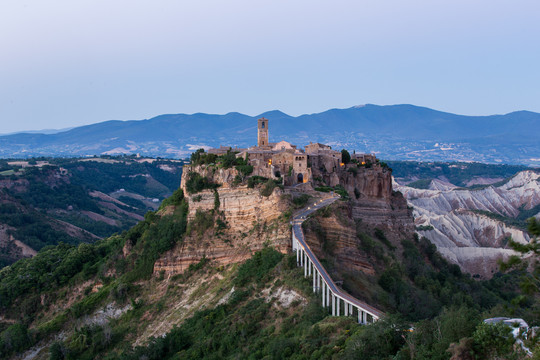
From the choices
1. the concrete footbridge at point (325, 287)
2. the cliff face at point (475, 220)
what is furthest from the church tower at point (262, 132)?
the cliff face at point (475, 220)

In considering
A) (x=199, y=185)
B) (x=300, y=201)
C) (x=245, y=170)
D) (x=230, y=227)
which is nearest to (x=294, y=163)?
(x=245, y=170)

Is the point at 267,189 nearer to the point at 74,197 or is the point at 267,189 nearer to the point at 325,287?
the point at 325,287

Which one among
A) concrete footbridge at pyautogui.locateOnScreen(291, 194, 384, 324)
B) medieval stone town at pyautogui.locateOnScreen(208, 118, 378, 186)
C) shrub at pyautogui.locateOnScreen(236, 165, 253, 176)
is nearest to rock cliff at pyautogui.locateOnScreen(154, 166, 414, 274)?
shrub at pyautogui.locateOnScreen(236, 165, 253, 176)

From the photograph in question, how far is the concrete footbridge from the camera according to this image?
2809 cm

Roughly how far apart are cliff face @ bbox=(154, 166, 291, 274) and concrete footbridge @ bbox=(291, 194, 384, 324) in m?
1.33

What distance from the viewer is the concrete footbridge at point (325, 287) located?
2809cm

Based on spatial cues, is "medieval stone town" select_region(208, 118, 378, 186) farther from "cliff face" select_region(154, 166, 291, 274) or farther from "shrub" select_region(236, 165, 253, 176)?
"cliff face" select_region(154, 166, 291, 274)

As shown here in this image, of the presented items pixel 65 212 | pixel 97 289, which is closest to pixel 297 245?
pixel 97 289

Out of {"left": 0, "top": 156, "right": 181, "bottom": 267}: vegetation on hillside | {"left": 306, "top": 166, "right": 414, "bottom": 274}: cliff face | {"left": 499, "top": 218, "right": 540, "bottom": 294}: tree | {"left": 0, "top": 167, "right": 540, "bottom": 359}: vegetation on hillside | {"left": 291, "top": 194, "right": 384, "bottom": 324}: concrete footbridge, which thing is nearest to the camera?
{"left": 499, "top": 218, "right": 540, "bottom": 294}: tree

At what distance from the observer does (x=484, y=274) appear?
69438 millimetres

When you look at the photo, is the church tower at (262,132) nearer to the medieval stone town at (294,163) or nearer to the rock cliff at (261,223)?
the medieval stone town at (294,163)

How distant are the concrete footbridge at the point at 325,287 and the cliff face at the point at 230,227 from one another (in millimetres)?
1326

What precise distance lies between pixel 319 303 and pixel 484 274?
44879 mm

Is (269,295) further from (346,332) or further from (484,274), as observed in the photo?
(484,274)
